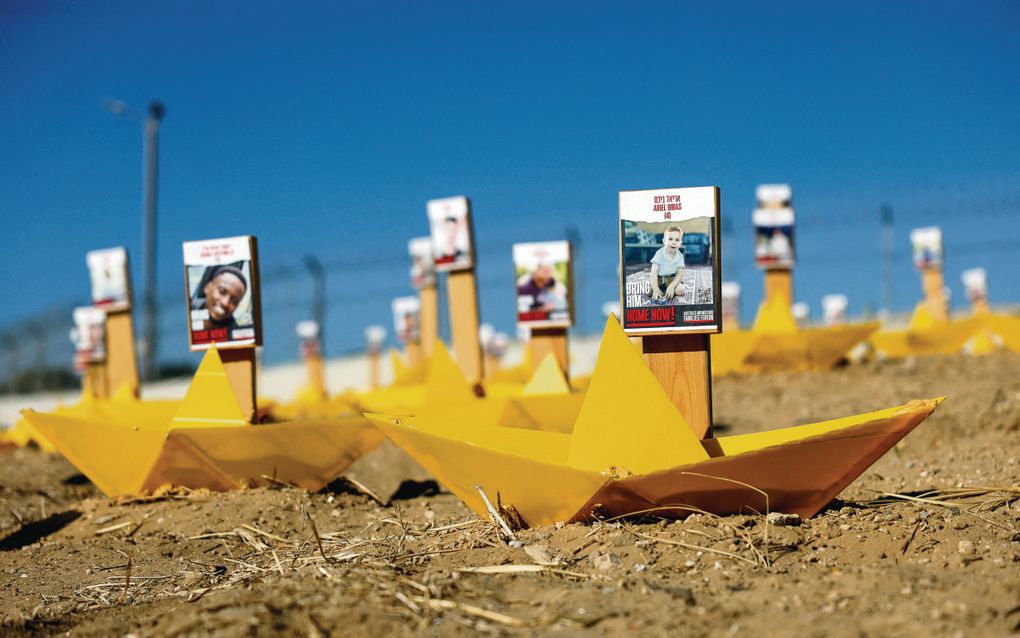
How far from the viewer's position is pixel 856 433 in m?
2.87

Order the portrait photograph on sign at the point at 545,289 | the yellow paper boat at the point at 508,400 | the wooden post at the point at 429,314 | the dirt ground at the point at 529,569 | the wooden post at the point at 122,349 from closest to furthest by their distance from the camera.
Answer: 1. the dirt ground at the point at 529,569
2. the yellow paper boat at the point at 508,400
3. the portrait photograph on sign at the point at 545,289
4. the wooden post at the point at 122,349
5. the wooden post at the point at 429,314

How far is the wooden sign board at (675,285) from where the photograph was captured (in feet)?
10.8

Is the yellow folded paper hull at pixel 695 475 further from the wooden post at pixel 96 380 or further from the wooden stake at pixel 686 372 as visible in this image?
the wooden post at pixel 96 380

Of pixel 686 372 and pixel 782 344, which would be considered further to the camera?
pixel 782 344

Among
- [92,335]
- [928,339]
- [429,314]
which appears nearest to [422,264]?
[429,314]

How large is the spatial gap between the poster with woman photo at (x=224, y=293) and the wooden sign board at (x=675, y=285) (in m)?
2.21

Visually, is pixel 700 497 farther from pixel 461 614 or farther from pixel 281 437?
pixel 281 437

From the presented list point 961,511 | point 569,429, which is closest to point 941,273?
point 569,429

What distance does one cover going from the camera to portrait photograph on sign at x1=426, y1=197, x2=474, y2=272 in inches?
274

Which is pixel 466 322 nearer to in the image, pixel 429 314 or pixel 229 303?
pixel 229 303

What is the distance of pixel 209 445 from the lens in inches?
181

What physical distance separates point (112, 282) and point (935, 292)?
355 inches

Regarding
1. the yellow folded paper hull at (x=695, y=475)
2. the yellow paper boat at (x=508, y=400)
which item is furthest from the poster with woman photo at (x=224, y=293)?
the yellow folded paper hull at (x=695, y=475)

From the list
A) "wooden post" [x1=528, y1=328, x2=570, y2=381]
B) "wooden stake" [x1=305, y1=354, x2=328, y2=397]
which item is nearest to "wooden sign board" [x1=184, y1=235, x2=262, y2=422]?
"wooden post" [x1=528, y1=328, x2=570, y2=381]
